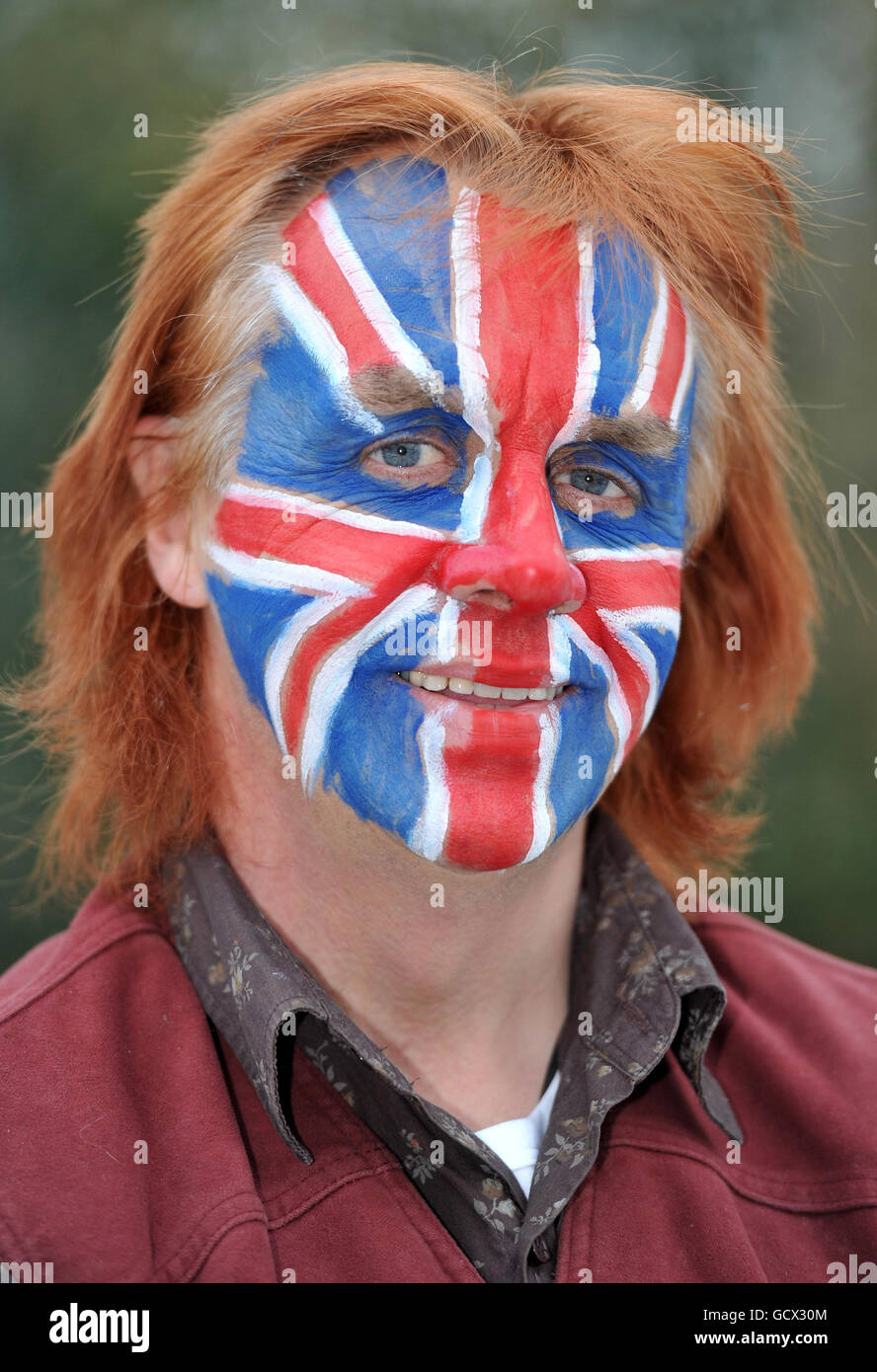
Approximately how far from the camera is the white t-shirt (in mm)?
2314

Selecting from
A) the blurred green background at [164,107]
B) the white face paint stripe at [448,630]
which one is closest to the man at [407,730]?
the white face paint stripe at [448,630]

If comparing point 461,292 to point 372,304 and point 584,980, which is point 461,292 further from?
point 584,980

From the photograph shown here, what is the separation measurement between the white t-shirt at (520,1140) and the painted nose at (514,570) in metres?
0.88

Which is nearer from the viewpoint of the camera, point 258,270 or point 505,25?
point 258,270

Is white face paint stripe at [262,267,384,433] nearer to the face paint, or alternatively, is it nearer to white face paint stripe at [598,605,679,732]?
the face paint

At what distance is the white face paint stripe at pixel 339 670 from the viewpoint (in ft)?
7.19

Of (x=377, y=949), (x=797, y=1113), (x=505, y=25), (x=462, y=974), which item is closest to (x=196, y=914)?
(x=377, y=949)

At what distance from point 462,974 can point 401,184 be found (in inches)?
53.4

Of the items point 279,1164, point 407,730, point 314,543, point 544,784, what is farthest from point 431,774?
point 279,1164

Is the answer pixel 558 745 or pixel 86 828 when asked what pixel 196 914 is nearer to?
pixel 86 828

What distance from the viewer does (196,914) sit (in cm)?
241

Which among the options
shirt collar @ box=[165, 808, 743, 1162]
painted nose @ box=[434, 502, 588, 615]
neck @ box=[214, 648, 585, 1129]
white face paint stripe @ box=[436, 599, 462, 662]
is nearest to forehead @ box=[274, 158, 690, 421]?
painted nose @ box=[434, 502, 588, 615]

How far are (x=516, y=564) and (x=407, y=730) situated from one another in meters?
0.32
